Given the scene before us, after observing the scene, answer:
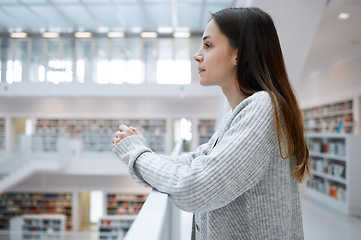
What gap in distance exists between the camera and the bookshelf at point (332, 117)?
267 inches

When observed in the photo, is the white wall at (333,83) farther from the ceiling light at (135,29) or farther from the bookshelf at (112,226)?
the ceiling light at (135,29)

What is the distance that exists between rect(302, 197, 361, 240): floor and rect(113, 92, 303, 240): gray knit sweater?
9.13ft

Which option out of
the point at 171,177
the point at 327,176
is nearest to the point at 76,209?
the point at 327,176

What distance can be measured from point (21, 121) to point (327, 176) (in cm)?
1218

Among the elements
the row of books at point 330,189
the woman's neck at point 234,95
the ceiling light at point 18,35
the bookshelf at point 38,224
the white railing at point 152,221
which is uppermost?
the ceiling light at point 18,35

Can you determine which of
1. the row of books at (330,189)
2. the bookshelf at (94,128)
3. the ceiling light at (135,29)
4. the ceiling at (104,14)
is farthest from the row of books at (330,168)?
the ceiling light at (135,29)

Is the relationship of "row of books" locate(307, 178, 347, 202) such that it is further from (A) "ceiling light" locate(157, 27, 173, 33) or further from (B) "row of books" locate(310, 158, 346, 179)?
(A) "ceiling light" locate(157, 27, 173, 33)

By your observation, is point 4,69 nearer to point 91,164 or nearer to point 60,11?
point 60,11

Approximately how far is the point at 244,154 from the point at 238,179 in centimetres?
5

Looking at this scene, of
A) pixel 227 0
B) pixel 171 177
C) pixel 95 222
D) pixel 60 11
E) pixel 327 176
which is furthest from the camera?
pixel 95 222

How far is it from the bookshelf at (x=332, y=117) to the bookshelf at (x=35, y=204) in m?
7.97

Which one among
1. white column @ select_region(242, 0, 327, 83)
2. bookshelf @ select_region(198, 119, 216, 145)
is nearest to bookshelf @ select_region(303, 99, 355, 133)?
bookshelf @ select_region(198, 119, 216, 145)

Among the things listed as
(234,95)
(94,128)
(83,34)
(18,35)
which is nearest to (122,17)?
(83,34)

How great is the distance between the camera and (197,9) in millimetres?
9312
